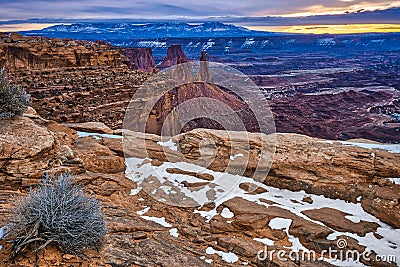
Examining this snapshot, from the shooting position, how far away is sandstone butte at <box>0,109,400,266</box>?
628 centimetres

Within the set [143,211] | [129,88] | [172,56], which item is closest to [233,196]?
[143,211]

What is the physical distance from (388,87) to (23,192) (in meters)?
103

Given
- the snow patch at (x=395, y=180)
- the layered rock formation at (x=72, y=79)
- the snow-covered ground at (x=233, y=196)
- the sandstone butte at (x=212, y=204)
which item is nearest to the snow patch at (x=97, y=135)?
the sandstone butte at (x=212, y=204)

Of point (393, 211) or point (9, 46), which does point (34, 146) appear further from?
point (9, 46)

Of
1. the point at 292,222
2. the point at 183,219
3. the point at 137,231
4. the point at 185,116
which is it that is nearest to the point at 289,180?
the point at 292,222

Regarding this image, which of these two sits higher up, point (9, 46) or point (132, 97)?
point (9, 46)

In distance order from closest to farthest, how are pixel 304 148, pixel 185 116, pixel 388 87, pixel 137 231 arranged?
pixel 137 231 < pixel 304 148 < pixel 185 116 < pixel 388 87

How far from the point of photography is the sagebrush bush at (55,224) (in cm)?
477

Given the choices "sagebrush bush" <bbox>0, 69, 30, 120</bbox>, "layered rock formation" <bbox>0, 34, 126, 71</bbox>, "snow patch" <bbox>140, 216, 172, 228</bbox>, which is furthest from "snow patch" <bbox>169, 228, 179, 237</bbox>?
"layered rock formation" <bbox>0, 34, 126, 71</bbox>

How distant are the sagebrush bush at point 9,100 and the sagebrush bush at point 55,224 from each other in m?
4.31

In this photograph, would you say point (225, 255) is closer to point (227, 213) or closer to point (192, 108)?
point (227, 213)

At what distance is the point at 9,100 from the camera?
8648mm

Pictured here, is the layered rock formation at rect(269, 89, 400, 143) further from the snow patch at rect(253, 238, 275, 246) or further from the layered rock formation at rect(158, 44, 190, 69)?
the snow patch at rect(253, 238, 275, 246)

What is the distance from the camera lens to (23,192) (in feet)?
24.4
